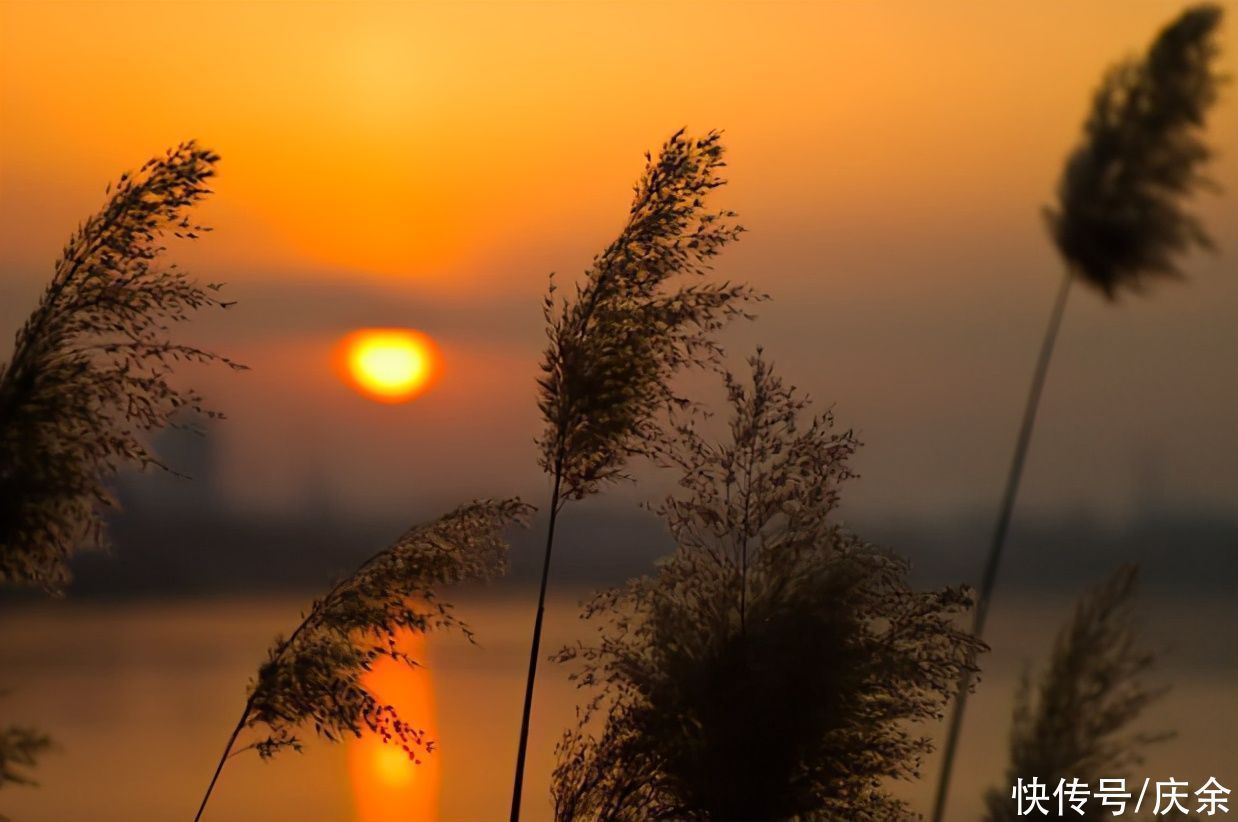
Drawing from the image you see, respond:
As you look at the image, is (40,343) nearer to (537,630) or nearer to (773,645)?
(537,630)

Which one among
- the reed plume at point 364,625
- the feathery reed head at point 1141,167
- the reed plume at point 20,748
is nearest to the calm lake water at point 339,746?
the reed plume at point 20,748

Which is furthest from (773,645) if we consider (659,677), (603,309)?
(603,309)

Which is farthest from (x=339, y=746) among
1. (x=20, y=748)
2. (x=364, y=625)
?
(x=20, y=748)

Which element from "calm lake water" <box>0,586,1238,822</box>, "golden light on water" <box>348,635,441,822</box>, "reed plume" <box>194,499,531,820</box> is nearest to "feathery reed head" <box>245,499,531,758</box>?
"reed plume" <box>194,499,531,820</box>

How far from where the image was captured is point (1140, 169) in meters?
4.18

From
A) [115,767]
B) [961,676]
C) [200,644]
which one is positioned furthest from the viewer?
[200,644]

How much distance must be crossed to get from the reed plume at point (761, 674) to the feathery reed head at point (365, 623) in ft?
1.10

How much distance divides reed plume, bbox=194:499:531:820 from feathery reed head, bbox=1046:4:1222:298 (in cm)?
182

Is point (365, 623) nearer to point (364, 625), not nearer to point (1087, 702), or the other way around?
point (364, 625)

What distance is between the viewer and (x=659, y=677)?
3.83 m

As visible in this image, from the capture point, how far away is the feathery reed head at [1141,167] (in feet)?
13.7

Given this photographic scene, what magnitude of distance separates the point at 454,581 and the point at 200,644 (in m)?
25.5

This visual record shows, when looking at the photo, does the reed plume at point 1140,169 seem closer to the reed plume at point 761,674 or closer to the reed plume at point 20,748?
the reed plume at point 761,674

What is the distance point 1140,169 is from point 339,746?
38.6 ft
